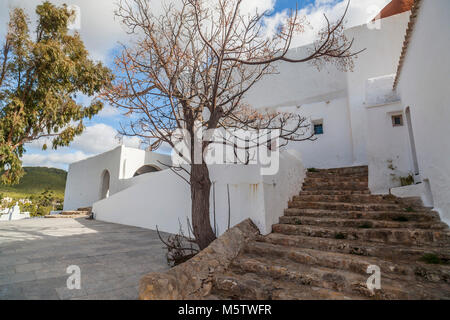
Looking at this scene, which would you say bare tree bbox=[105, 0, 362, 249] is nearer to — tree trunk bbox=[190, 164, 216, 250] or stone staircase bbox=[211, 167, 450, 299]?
tree trunk bbox=[190, 164, 216, 250]

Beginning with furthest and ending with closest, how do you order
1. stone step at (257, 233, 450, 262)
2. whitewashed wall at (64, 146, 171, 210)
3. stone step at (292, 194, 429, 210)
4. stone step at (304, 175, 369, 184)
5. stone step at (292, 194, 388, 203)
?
whitewashed wall at (64, 146, 171, 210) → stone step at (304, 175, 369, 184) → stone step at (292, 194, 388, 203) → stone step at (292, 194, 429, 210) → stone step at (257, 233, 450, 262)

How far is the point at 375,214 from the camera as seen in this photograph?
359cm

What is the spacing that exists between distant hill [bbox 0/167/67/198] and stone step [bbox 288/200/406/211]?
74.5 feet

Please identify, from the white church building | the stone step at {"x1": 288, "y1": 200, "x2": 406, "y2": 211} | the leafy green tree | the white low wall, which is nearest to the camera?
the white church building

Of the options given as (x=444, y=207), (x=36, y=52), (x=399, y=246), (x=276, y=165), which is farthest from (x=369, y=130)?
(x=36, y=52)

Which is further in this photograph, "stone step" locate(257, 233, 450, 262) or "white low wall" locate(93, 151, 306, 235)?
"white low wall" locate(93, 151, 306, 235)

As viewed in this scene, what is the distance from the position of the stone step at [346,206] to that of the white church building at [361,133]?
43 cm

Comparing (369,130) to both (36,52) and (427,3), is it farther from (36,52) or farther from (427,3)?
(36,52)

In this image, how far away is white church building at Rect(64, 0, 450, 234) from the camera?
10.5ft

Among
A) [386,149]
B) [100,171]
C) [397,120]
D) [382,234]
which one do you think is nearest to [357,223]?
[382,234]

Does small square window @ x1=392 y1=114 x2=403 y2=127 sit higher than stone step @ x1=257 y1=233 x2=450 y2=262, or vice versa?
small square window @ x1=392 y1=114 x2=403 y2=127

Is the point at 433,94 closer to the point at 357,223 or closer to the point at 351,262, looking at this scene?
the point at 357,223

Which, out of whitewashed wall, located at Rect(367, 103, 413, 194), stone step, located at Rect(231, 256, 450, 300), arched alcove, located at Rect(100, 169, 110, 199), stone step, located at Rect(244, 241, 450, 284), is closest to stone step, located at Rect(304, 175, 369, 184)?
whitewashed wall, located at Rect(367, 103, 413, 194)

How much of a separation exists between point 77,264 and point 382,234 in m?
4.42
